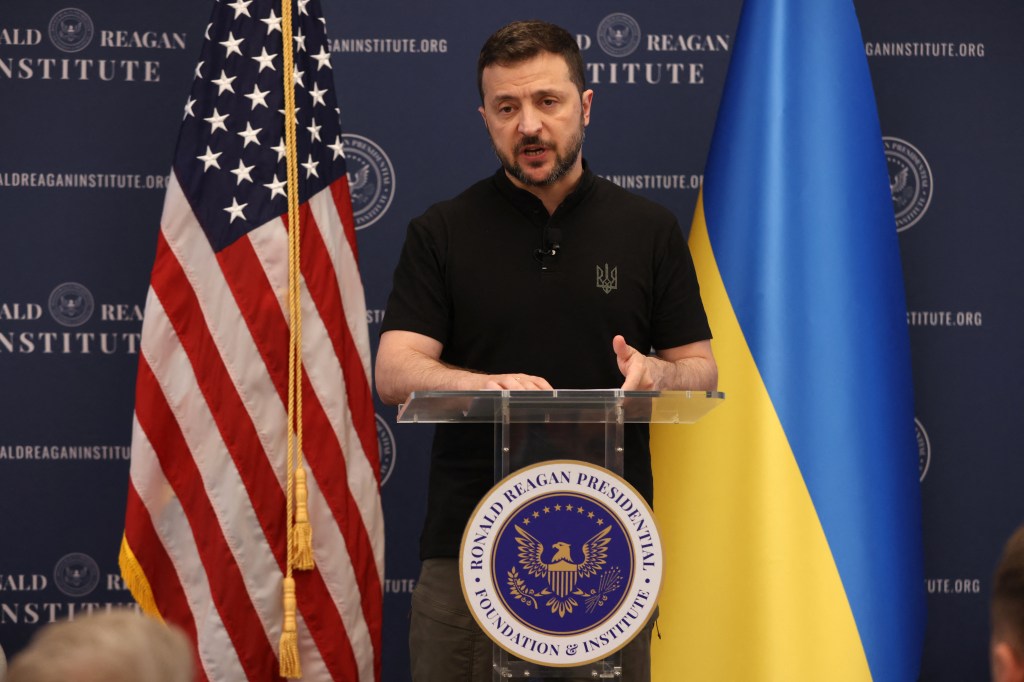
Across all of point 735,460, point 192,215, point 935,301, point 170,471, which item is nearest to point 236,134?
point 192,215

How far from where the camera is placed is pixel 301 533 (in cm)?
292

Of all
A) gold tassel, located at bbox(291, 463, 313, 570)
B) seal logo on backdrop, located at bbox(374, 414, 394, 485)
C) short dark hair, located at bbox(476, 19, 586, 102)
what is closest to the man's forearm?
short dark hair, located at bbox(476, 19, 586, 102)

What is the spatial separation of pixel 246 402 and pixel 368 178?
3.09 ft

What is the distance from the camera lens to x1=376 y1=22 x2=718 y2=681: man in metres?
2.27

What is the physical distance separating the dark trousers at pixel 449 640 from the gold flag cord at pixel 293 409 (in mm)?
708

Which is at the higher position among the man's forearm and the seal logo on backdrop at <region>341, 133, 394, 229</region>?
the seal logo on backdrop at <region>341, 133, 394, 229</region>

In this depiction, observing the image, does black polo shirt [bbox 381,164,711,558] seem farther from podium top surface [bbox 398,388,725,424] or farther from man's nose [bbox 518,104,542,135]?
podium top surface [bbox 398,388,725,424]

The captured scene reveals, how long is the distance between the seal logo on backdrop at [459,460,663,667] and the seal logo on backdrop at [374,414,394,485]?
1908 millimetres

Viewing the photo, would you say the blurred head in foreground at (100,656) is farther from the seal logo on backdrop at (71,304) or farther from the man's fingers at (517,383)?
the seal logo on backdrop at (71,304)

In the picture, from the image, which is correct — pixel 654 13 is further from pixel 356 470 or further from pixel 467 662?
pixel 467 662

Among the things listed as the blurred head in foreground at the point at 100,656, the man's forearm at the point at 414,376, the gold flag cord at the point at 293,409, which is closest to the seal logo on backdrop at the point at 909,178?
the gold flag cord at the point at 293,409

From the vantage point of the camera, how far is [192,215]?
305cm

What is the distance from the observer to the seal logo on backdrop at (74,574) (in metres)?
3.56

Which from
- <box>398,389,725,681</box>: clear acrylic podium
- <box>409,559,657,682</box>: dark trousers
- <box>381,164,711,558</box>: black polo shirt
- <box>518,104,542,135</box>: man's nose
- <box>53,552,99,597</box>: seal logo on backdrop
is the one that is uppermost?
<box>518,104,542,135</box>: man's nose
